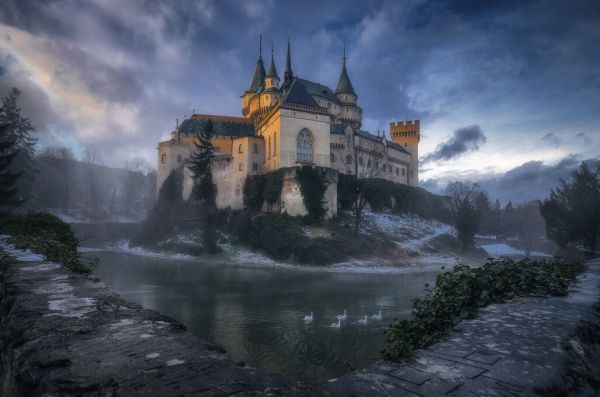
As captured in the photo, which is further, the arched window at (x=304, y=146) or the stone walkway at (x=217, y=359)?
the arched window at (x=304, y=146)

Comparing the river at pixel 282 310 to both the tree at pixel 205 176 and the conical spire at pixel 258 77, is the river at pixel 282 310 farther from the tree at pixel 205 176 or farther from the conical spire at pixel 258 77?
the conical spire at pixel 258 77

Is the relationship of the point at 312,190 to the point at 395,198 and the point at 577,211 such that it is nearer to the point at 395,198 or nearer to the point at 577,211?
the point at 395,198

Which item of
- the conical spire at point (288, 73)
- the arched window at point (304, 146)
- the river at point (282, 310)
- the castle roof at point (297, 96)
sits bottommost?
the river at point (282, 310)

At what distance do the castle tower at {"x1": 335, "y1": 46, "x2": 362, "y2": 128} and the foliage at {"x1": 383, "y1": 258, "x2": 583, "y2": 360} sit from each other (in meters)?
57.5

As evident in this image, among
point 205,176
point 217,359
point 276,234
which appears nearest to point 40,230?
point 217,359

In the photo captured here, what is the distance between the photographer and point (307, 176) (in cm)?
3566

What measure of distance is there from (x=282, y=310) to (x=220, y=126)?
148 feet

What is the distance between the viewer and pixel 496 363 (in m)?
2.23

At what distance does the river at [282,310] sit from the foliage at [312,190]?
12.2 m

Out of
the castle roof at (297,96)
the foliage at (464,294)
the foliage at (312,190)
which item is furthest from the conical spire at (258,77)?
the foliage at (464,294)

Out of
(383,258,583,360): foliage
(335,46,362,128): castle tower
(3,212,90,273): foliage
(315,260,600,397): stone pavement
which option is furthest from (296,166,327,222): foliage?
(315,260,600,397): stone pavement

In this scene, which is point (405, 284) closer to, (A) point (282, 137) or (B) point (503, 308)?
(B) point (503, 308)

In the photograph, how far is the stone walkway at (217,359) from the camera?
192 cm

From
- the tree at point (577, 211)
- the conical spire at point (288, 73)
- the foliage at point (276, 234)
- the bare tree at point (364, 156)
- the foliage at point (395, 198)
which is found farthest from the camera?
the conical spire at point (288, 73)
